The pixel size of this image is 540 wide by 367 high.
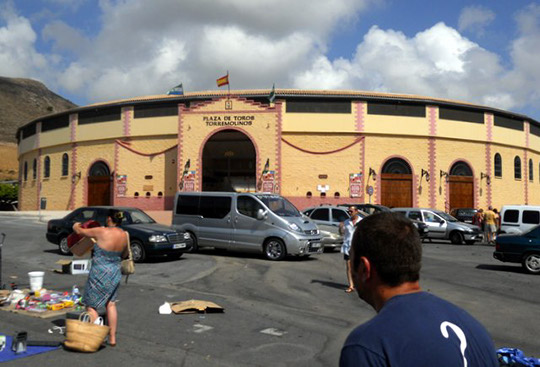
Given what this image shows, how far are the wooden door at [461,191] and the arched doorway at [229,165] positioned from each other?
627 inches

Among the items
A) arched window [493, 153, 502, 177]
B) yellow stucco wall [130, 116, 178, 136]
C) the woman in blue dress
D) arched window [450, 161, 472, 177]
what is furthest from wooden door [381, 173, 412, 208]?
the woman in blue dress

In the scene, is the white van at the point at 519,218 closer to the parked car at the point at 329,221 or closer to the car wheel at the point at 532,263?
the parked car at the point at 329,221

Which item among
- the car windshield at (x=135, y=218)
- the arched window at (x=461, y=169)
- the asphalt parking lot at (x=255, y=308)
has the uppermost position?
the arched window at (x=461, y=169)

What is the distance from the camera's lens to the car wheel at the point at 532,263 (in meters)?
13.2

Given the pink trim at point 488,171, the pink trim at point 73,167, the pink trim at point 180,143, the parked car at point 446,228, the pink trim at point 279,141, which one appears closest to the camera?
the parked car at point 446,228

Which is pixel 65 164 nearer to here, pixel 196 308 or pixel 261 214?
pixel 261 214

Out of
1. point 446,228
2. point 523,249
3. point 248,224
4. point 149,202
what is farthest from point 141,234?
point 149,202

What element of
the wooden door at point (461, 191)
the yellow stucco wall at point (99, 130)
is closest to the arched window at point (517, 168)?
the wooden door at point (461, 191)

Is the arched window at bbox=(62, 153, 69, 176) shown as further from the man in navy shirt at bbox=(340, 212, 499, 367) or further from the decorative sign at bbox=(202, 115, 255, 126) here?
the man in navy shirt at bbox=(340, 212, 499, 367)

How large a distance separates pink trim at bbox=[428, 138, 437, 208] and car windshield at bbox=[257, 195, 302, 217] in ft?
81.5

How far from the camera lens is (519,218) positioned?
21031mm

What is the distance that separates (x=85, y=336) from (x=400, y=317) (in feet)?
16.7

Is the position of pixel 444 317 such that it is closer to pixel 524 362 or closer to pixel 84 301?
pixel 524 362

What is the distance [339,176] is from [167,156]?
13.8 meters
